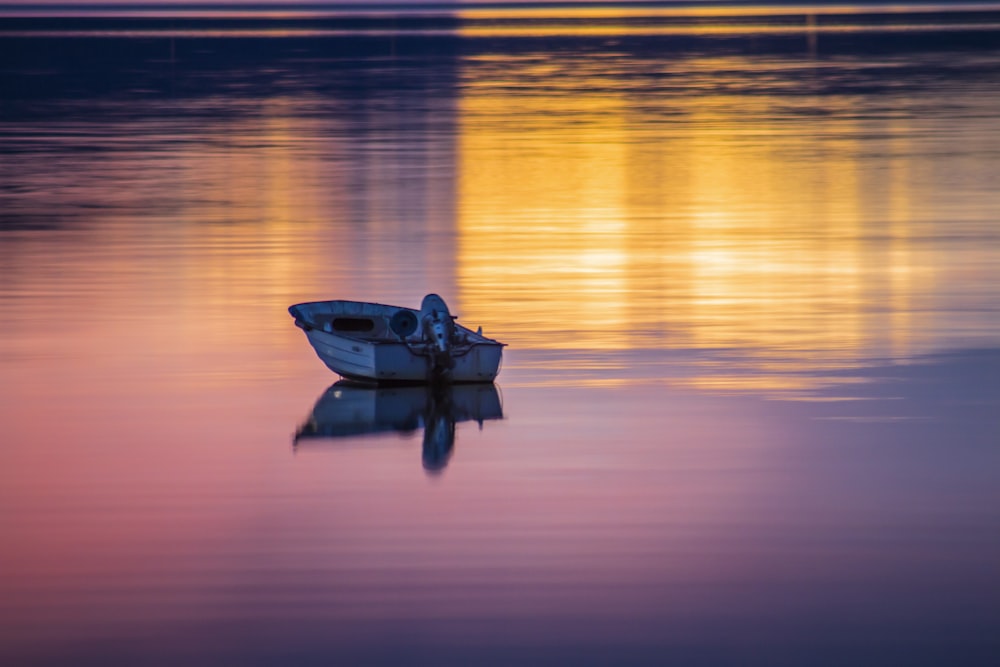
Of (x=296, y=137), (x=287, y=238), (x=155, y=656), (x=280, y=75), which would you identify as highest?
(x=280, y=75)

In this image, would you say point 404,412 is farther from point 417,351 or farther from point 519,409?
point 519,409

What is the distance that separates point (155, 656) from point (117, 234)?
14.6 m

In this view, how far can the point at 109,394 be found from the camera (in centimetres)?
1391

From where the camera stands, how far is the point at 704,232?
73.6 ft

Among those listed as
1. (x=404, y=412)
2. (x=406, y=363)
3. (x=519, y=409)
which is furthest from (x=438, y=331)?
(x=519, y=409)

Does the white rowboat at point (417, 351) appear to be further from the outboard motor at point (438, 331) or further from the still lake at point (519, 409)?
the still lake at point (519, 409)

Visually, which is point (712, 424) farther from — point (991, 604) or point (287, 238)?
point (287, 238)

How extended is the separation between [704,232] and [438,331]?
948 cm

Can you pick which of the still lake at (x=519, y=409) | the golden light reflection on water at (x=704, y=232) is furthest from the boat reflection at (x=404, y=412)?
the golden light reflection on water at (x=704, y=232)

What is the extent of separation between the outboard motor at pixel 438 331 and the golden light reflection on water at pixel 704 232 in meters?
1.87

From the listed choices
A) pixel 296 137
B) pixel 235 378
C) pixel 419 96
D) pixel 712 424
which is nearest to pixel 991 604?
pixel 712 424

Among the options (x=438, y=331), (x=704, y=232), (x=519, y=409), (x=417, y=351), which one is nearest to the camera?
(x=519, y=409)

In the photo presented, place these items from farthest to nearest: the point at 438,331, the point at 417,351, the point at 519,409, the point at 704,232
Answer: the point at 704,232 < the point at 417,351 < the point at 438,331 < the point at 519,409

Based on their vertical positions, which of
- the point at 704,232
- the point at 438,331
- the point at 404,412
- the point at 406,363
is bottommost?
the point at 404,412
